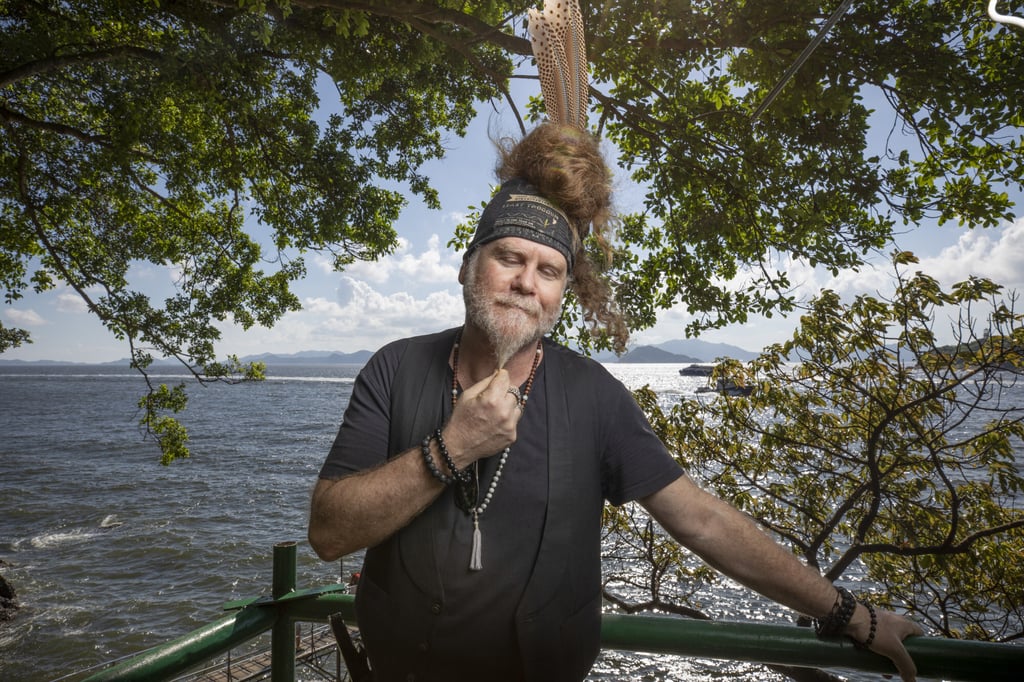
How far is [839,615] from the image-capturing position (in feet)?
5.48

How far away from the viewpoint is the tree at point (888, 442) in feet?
20.0

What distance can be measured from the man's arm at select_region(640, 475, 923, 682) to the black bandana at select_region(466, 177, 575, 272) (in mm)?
759

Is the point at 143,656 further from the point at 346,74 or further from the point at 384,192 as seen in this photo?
the point at 384,192

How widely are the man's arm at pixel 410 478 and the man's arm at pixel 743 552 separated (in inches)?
23.1

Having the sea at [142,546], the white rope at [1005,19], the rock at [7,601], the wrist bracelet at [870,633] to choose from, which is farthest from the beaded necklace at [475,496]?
the rock at [7,601]

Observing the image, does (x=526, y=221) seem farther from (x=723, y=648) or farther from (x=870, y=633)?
(x=870, y=633)

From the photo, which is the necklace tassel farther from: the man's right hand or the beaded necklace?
the man's right hand

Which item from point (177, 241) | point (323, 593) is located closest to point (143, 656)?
point (323, 593)

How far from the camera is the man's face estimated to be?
1.64 metres

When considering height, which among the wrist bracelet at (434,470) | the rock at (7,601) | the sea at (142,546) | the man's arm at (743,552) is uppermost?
the wrist bracelet at (434,470)

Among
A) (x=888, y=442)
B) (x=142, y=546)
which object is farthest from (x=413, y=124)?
(x=142, y=546)

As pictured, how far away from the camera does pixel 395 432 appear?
Answer: 154 cm

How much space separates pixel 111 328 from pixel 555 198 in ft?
33.2

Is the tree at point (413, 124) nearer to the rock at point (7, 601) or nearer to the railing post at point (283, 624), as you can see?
the railing post at point (283, 624)
